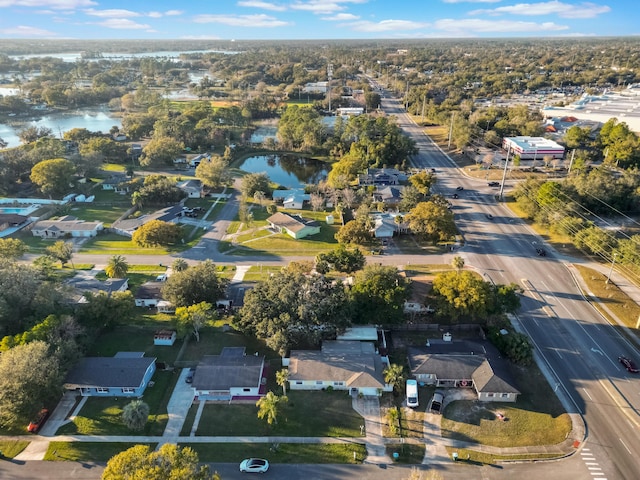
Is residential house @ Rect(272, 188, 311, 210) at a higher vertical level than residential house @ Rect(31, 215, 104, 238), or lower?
higher

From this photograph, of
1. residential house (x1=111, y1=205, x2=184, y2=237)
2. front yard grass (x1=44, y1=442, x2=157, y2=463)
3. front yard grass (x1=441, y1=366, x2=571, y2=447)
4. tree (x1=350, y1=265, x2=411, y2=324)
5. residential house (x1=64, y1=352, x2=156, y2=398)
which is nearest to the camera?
front yard grass (x1=44, y1=442, x2=157, y2=463)

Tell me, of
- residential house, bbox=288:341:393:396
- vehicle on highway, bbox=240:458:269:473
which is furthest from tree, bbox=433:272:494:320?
vehicle on highway, bbox=240:458:269:473

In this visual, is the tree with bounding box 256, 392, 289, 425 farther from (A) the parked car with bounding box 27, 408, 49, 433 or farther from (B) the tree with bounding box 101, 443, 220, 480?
(A) the parked car with bounding box 27, 408, 49, 433

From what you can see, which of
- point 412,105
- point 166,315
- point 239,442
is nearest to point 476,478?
point 239,442

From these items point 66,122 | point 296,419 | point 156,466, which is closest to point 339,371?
point 296,419

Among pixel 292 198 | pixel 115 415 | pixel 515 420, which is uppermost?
pixel 292 198

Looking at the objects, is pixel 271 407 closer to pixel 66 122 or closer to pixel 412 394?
pixel 412 394
